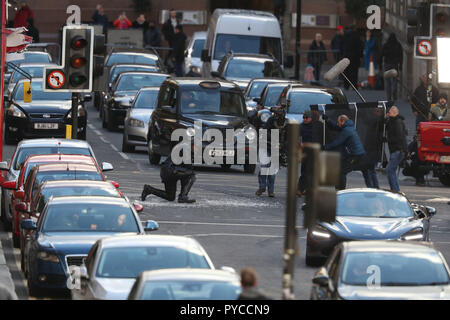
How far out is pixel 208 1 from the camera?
219ft

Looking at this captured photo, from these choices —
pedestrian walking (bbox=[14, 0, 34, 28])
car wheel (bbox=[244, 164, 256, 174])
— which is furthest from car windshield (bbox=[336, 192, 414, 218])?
pedestrian walking (bbox=[14, 0, 34, 28])

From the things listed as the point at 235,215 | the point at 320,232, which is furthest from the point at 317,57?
the point at 320,232

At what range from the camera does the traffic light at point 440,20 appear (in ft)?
84.5

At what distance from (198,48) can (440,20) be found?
2827 centimetres

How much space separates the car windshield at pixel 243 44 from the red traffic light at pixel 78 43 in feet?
80.8

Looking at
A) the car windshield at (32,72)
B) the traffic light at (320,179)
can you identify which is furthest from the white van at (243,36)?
the traffic light at (320,179)

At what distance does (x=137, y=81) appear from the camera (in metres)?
42.2

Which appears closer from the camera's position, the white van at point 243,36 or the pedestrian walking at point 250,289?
the pedestrian walking at point 250,289

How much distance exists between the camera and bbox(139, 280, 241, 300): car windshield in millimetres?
13188

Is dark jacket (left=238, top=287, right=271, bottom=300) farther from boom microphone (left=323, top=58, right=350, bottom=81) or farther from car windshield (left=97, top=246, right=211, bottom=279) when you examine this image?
boom microphone (left=323, top=58, right=350, bottom=81)

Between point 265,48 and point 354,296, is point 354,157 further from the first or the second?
point 265,48

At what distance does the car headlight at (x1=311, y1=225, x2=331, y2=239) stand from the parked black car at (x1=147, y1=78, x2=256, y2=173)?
1105 centimetres

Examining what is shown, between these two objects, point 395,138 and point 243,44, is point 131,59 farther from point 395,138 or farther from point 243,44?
point 395,138

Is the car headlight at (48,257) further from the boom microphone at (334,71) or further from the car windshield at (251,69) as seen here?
the car windshield at (251,69)
